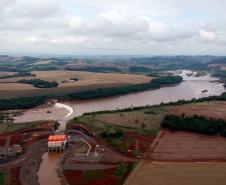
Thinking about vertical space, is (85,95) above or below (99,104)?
above

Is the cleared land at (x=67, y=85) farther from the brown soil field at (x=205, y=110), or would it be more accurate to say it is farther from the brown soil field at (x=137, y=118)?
the brown soil field at (x=205, y=110)

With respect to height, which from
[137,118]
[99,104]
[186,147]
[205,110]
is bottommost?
[99,104]

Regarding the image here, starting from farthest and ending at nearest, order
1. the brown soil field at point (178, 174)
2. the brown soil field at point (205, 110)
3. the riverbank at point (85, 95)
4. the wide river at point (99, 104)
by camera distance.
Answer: the riverbank at point (85, 95), the brown soil field at point (205, 110), the wide river at point (99, 104), the brown soil field at point (178, 174)

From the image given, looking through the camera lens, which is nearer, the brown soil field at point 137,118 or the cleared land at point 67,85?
the brown soil field at point 137,118

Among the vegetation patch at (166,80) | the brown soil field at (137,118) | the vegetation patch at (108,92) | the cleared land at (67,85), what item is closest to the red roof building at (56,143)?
the brown soil field at (137,118)

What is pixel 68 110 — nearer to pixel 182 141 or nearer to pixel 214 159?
pixel 182 141

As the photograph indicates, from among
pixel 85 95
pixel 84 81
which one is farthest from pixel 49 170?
pixel 84 81

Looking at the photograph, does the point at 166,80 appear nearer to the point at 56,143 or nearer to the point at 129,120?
the point at 129,120
